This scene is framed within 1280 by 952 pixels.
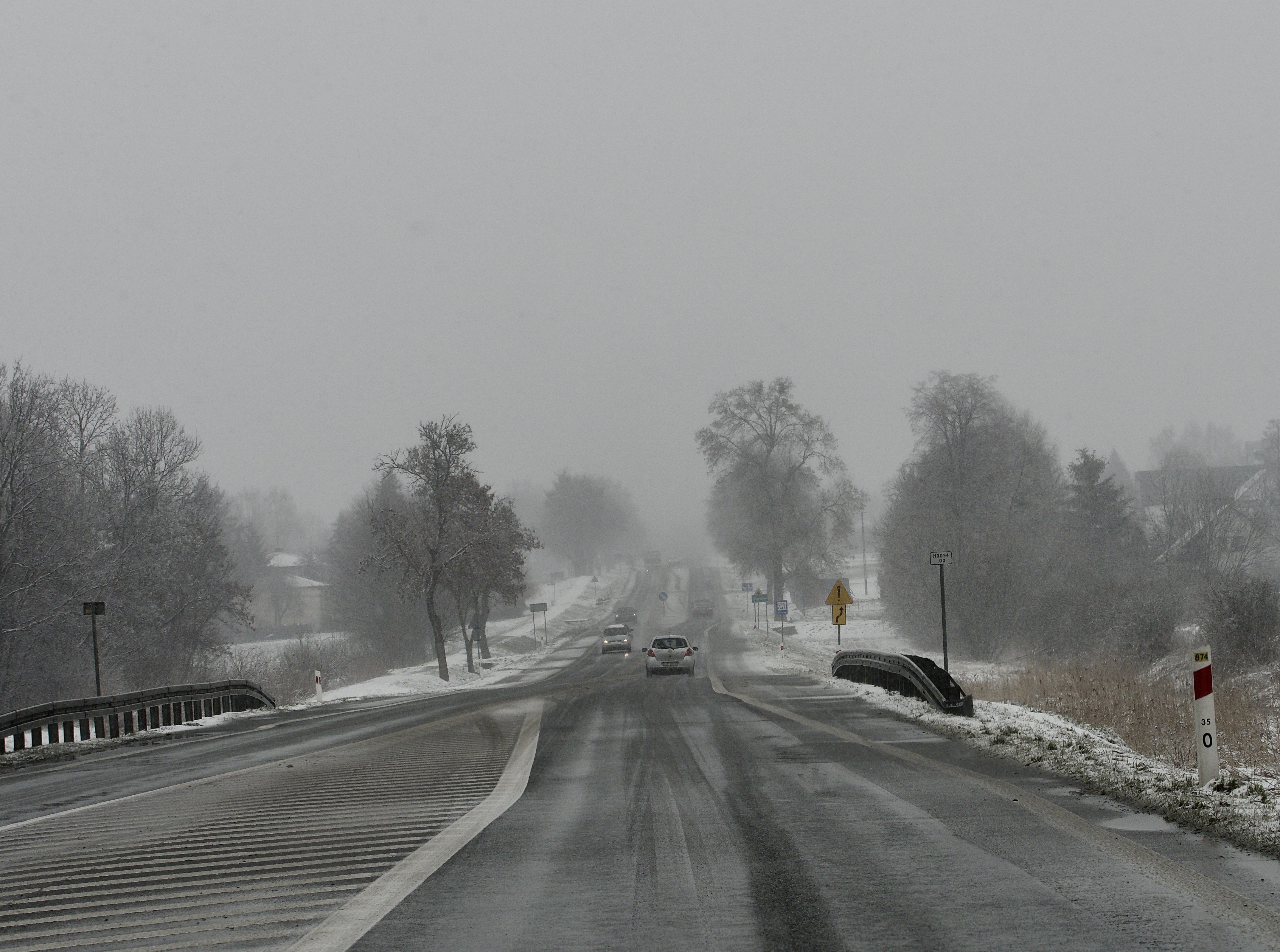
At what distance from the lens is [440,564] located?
4741 centimetres

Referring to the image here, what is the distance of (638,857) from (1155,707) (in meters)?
13.2

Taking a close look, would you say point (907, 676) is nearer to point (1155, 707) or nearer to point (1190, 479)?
point (1155, 707)

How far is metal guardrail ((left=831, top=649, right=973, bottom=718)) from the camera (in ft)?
56.2

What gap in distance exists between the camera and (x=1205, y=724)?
8.95 metres

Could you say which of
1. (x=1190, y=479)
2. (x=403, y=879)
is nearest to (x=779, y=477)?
(x=1190, y=479)

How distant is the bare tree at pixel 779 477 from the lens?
237 ft

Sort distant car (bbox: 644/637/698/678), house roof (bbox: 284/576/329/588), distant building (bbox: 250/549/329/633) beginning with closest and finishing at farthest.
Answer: distant car (bbox: 644/637/698/678), distant building (bbox: 250/549/329/633), house roof (bbox: 284/576/329/588)

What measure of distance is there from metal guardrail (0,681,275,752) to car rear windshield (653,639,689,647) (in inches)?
606

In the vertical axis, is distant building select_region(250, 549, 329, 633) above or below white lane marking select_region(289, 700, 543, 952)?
below

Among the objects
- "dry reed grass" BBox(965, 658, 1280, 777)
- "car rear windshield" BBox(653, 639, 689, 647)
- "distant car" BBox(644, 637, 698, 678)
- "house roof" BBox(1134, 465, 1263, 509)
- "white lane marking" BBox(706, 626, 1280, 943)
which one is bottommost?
"distant car" BBox(644, 637, 698, 678)

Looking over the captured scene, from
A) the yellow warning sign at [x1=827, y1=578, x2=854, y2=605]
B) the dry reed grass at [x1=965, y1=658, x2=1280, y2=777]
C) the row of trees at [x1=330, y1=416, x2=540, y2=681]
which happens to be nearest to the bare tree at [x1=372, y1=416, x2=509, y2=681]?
the row of trees at [x1=330, y1=416, x2=540, y2=681]

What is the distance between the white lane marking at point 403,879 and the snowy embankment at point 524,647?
2708cm

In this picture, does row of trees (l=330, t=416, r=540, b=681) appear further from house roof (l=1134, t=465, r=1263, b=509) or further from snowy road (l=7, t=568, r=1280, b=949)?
house roof (l=1134, t=465, r=1263, b=509)

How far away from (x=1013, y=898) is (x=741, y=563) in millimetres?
72360
